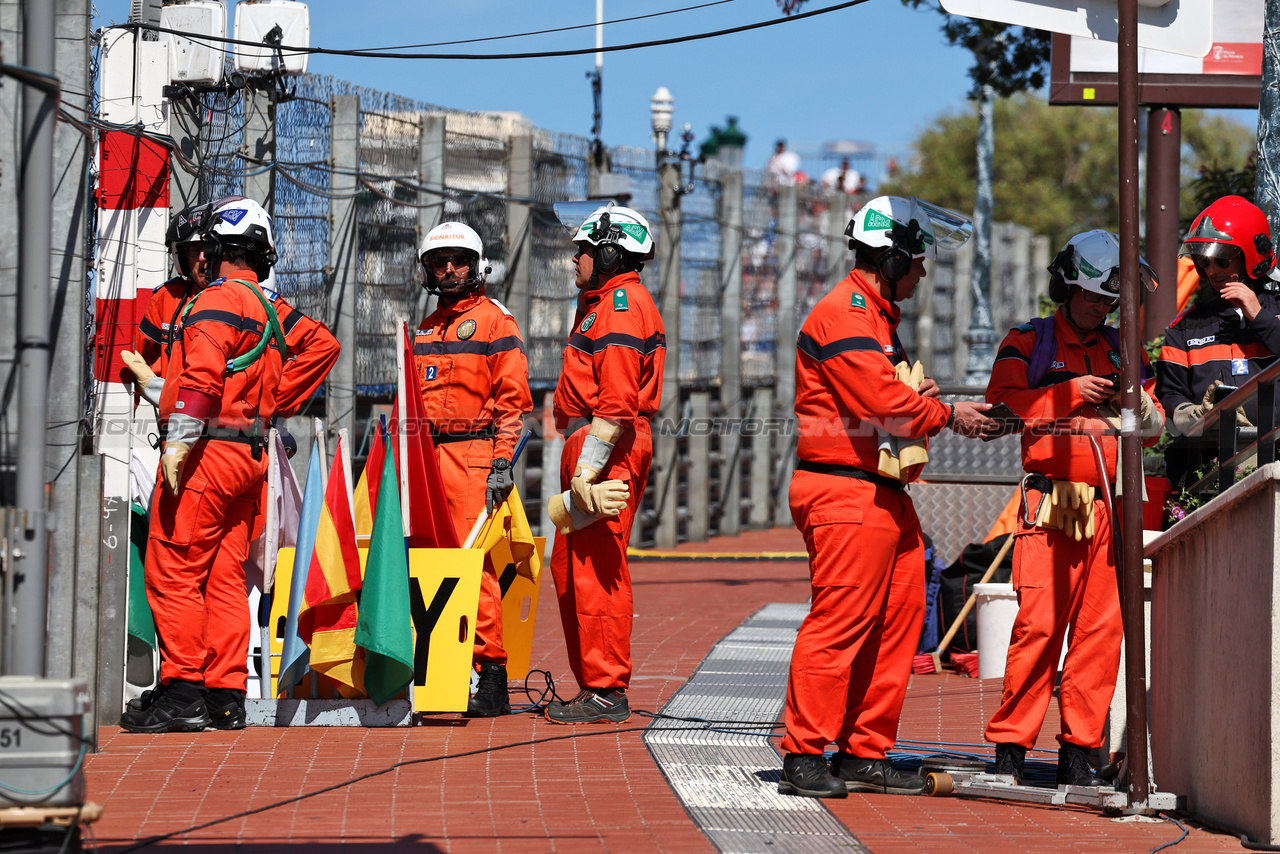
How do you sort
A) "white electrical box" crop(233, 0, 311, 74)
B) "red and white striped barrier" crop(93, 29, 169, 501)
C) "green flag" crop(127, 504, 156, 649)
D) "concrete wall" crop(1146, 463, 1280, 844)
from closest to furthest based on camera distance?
"concrete wall" crop(1146, 463, 1280, 844) → "green flag" crop(127, 504, 156, 649) → "red and white striped barrier" crop(93, 29, 169, 501) → "white electrical box" crop(233, 0, 311, 74)

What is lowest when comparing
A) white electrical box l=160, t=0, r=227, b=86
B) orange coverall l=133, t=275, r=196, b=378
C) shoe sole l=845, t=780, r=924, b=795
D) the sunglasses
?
shoe sole l=845, t=780, r=924, b=795

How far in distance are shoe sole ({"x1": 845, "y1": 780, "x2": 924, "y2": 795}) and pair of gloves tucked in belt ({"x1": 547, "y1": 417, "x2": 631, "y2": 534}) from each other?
1695 mm

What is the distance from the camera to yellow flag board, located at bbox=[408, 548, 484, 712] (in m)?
7.14

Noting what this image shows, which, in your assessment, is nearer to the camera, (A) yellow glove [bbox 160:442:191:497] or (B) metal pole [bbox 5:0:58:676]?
(B) metal pole [bbox 5:0:58:676]

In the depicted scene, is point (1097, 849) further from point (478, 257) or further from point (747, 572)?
point (747, 572)

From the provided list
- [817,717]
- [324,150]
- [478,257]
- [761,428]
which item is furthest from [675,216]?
[817,717]

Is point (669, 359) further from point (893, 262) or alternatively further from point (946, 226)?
point (893, 262)

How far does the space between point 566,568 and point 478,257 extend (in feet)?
5.54

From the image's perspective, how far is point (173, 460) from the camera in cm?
666

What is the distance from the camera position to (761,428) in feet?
68.6

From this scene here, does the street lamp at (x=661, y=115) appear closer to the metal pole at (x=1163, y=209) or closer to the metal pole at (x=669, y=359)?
the metal pole at (x=669, y=359)

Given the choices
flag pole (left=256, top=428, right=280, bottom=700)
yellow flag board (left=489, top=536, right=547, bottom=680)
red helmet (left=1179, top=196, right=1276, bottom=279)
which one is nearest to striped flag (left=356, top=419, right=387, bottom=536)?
flag pole (left=256, top=428, right=280, bottom=700)

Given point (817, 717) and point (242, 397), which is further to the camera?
point (242, 397)

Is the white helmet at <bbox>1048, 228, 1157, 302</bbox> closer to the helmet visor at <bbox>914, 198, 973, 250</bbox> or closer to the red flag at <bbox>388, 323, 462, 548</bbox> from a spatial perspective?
the helmet visor at <bbox>914, 198, 973, 250</bbox>
